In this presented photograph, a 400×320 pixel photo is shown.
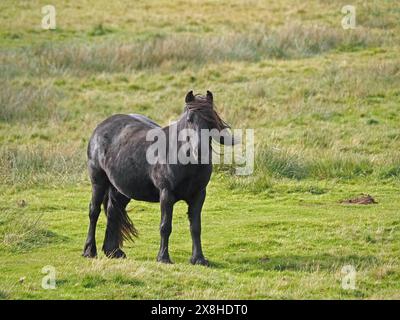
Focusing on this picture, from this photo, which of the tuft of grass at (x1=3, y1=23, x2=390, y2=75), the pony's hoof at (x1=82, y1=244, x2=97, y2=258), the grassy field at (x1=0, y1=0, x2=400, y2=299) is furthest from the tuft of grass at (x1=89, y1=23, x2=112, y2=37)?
the pony's hoof at (x1=82, y1=244, x2=97, y2=258)

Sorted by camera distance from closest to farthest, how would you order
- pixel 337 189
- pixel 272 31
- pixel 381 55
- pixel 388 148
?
pixel 337 189 → pixel 388 148 → pixel 381 55 → pixel 272 31

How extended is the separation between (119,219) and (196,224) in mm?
1463

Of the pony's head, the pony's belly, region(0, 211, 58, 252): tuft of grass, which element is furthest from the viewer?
region(0, 211, 58, 252): tuft of grass

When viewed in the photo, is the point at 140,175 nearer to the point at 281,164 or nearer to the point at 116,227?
the point at 116,227

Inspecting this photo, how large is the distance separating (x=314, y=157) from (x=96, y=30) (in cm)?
1663

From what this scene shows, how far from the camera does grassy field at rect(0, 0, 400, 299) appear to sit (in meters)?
12.4

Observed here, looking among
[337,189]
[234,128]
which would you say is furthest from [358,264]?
[234,128]

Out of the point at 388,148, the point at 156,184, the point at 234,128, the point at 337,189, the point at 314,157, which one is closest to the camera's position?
the point at 156,184

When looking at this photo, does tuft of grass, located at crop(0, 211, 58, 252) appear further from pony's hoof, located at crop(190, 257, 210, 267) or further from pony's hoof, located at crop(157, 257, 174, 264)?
pony's hoof, located at crop(190, 257, 210, 267)

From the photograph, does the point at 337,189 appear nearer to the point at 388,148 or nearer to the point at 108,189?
the point at 388,148

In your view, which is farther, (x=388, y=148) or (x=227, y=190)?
(x=388, y=148)

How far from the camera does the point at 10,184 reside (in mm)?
19234

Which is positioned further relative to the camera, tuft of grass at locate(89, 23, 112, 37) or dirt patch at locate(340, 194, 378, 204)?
tuft of grass at locate(89, 23, 112, 37)

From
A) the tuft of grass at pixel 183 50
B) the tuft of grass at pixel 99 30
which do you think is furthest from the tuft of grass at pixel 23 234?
the tuft of grass at pixel 99 30
